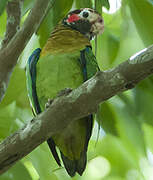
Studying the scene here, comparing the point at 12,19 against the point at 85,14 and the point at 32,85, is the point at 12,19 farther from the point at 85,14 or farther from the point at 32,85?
the point at 85,14

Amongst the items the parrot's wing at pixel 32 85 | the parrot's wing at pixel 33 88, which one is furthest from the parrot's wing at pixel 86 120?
the parrot's wing at pixel 32 85

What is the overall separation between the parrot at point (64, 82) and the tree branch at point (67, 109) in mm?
567

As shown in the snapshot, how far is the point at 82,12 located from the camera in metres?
2.46

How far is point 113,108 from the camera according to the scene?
1.94 meters

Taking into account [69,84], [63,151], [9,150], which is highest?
[9,150]

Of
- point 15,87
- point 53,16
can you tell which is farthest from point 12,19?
point 15,87

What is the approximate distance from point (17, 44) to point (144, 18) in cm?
63

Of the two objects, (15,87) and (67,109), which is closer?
(67,109)

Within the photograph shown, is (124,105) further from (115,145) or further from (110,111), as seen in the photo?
(115,145)

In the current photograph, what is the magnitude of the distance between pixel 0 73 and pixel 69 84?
554 mm

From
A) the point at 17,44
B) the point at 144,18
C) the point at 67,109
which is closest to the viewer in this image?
the point at 67,109

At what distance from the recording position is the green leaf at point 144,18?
1.72m

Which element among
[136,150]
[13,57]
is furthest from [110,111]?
[13,57]

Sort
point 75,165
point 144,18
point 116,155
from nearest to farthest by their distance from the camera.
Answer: point 144,18 → point 75,165 → point 116,155
